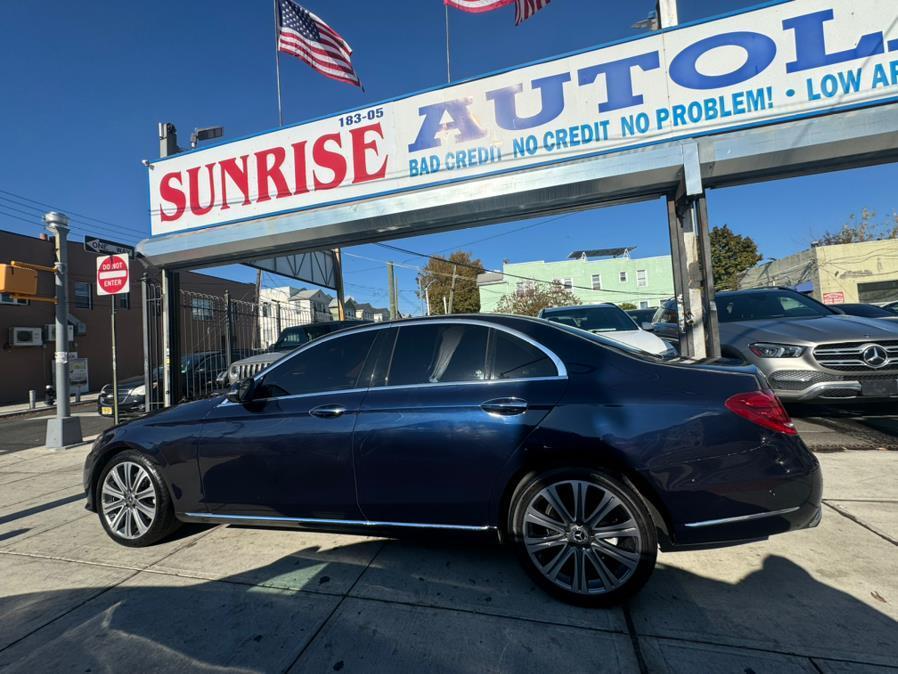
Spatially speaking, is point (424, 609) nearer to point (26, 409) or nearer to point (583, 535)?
point (583, 535)

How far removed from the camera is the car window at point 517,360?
2.57 meters

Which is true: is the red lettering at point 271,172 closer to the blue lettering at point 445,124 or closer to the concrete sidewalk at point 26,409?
the blue lettering at point 445,124

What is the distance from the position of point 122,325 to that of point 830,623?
27.7 metres

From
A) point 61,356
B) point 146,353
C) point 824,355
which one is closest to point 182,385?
point 146,353

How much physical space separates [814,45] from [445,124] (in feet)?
14.6

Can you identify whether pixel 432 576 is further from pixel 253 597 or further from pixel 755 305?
pixel 755 305

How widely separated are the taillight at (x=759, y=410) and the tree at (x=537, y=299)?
29.6 metres

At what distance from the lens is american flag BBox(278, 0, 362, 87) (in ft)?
26.0

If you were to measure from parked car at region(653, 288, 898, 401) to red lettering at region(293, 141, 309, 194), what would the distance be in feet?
21.4

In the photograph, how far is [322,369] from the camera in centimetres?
308

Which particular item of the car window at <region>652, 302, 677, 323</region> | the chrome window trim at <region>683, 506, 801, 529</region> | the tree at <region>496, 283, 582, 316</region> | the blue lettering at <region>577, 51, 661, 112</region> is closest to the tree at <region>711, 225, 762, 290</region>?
the tree at <region>496, 283, 582, 316</region>

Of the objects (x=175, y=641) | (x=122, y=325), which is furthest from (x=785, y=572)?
(x=122, y=325)

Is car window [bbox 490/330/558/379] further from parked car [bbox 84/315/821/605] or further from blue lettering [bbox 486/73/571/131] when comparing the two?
blue lettering [bbox 486/73/571/131]

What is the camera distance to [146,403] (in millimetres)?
7914
